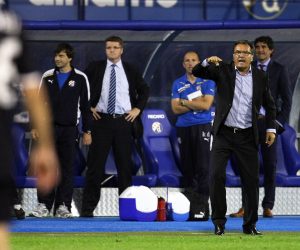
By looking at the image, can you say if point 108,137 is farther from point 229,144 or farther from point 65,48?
point 229,144

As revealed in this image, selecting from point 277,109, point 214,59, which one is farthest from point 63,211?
point 214,59

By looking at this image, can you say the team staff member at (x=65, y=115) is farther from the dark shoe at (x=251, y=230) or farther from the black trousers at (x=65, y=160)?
the dark shoe at (x=251, y=230)

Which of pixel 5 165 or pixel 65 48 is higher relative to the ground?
pixel 65 48

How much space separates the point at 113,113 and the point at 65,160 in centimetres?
82

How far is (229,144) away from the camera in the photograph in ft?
43.0

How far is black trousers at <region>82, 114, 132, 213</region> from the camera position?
51.9 feet

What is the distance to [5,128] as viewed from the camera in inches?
261

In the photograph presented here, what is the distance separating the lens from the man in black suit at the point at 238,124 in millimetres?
13039

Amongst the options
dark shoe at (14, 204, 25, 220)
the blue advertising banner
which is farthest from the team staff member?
the blue advertising banner

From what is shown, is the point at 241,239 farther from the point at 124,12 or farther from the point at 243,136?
the point at 124,12

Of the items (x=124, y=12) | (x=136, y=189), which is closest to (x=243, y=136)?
(x=136, y=189)

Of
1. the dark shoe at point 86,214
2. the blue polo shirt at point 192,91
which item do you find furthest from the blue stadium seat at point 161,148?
the dark shoe at point 86,214

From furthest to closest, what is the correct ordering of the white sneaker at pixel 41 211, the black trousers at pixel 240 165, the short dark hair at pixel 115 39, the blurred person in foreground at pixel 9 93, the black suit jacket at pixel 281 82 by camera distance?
the white sneaker at pixel 41 211
the black suit jacket at pixel 281 82
the short dark hair at pixel 115 39
the black trousers at pixel 240 165
the blurred person in foreground at pixel 9 93

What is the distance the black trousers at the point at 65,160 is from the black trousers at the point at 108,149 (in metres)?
0.23
